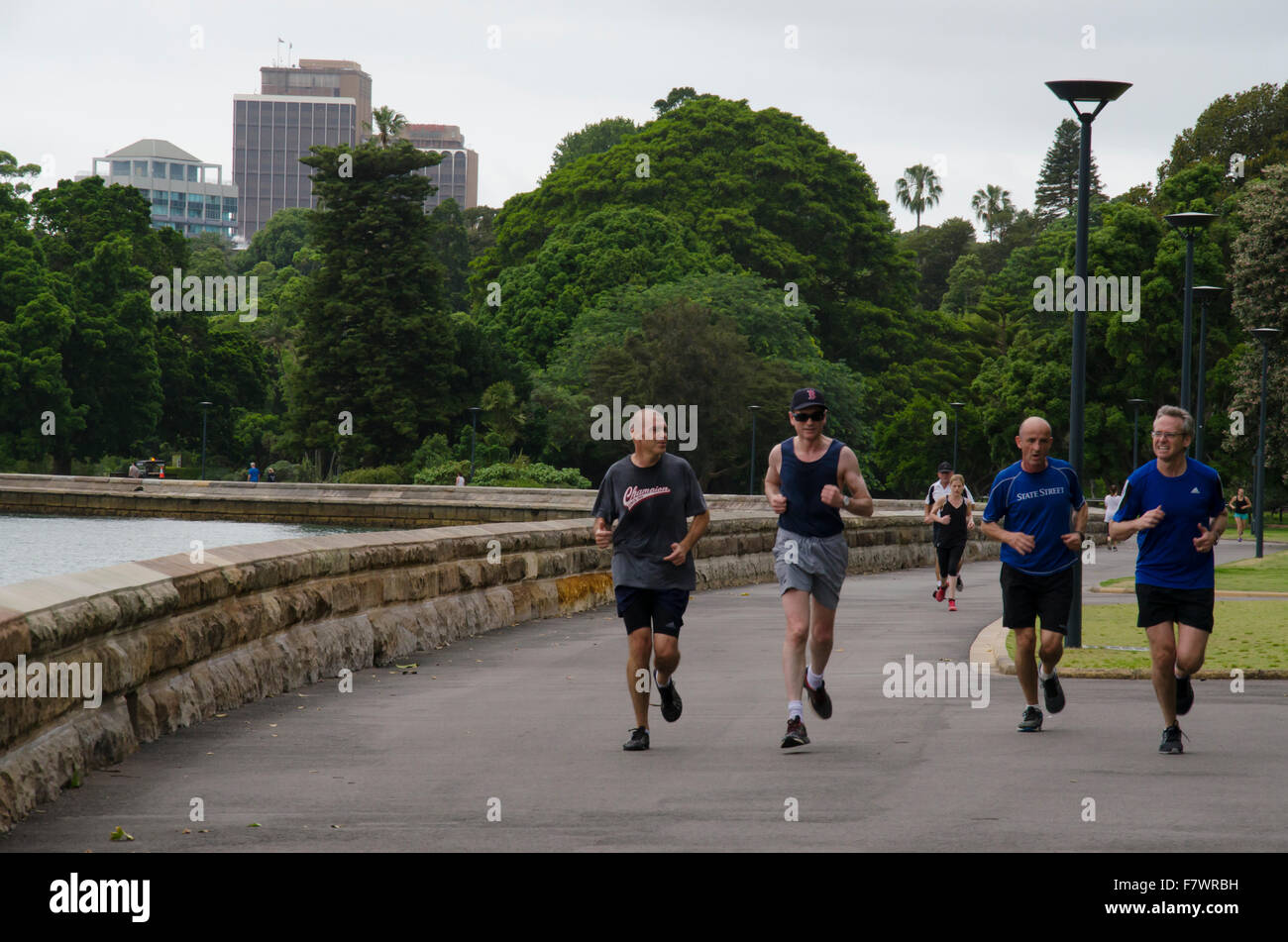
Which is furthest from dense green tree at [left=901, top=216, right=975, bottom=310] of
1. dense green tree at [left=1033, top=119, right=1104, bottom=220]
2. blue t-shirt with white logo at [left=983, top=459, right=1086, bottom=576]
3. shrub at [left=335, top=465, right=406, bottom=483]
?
blue t-shirt with white logo at [left=983, top=459, right=1086, bottom=576]

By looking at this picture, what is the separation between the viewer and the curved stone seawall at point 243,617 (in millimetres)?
6547

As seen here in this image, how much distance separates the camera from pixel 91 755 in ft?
23.1

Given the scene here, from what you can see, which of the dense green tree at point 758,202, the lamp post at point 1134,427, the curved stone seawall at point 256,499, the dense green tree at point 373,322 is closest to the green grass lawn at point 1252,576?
the lamp post at point 1134,427

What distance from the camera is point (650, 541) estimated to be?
8.19m

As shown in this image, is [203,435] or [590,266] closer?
[590,266]

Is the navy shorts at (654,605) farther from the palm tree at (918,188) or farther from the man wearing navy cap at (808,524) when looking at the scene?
the palm tree at (918,188)

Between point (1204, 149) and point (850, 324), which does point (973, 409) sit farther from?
point (1204, 149)

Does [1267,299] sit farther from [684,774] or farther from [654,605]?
[684,774]

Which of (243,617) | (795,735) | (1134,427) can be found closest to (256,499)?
(1134,427)

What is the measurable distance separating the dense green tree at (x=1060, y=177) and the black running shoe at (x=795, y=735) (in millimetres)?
112619

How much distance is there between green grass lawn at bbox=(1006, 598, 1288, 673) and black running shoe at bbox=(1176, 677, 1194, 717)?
2.96 metres

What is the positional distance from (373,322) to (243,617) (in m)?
57.9

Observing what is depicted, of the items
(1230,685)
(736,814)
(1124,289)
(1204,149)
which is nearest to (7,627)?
(736,814)

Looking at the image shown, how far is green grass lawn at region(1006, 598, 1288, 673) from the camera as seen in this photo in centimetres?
1147
